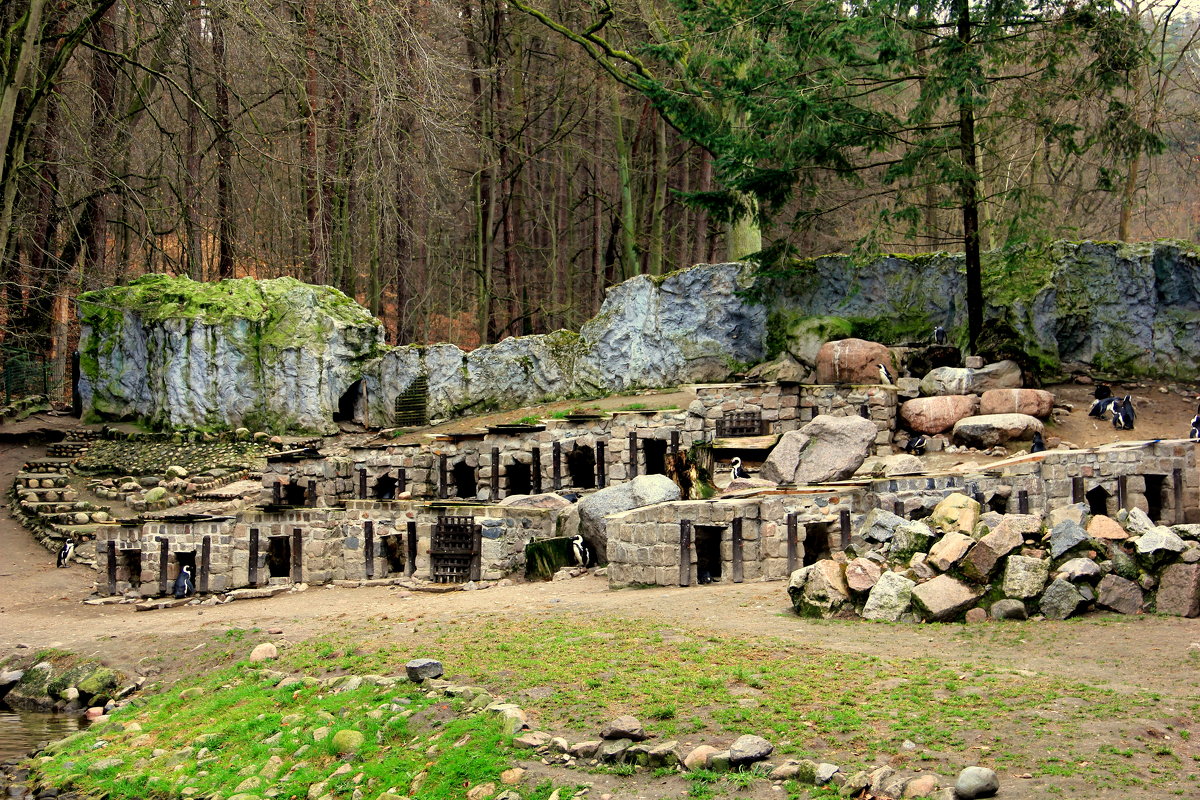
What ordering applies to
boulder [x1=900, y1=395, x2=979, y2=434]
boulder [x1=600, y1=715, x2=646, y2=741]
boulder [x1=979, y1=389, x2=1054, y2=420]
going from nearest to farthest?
1. boulder [x1=600, y1=715, x2=646, y2=741]
2. boulder [x1=979, y1=389, x2=1054, y2=420]
3. boulder [x1=900, y1=395, x2=979, y2=434]

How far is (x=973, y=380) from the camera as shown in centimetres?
2381

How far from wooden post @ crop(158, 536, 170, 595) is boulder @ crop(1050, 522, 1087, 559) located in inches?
553

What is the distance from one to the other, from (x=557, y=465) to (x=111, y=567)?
8.57 m

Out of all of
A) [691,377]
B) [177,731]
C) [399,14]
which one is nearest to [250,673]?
[177,731]

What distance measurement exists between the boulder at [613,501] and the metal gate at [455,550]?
1805 mm

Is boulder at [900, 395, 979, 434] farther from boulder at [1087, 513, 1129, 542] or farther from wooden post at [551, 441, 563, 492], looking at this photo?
boulder at [1087, 513, 1129, 542]

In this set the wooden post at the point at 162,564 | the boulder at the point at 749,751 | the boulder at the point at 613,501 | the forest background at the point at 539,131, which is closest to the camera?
the boulder at the point at 749,751

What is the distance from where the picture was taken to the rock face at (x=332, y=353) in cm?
2894

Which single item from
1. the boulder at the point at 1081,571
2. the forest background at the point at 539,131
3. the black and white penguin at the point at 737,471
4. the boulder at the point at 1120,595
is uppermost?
the forest background at the point at 539,131

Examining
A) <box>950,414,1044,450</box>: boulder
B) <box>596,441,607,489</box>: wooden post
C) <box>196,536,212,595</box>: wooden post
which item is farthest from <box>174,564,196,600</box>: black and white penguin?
<box>950,414,1044,450</box>: boulder

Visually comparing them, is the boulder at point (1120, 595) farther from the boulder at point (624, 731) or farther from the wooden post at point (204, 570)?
the wooden post at point (204, 570)

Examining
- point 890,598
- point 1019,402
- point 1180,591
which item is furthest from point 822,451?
point 1180,591

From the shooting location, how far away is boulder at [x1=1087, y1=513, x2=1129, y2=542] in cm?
1273

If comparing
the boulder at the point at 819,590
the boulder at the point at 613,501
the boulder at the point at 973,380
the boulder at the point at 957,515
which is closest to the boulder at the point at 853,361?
the boulder at the point at 973,380
